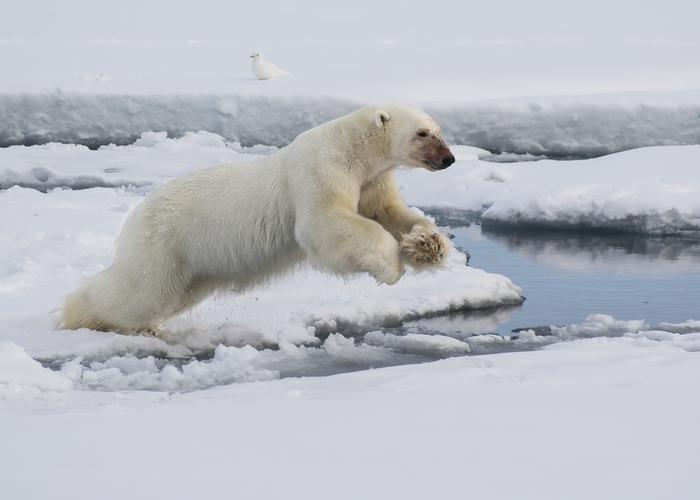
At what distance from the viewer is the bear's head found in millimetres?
4461

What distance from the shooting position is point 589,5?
2789cm

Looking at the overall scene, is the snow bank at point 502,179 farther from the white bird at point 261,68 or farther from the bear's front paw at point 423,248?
the bear's front paw at point 423,248

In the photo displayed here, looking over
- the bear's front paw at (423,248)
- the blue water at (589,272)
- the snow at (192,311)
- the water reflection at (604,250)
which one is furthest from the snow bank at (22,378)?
the water reflection at (604,250)

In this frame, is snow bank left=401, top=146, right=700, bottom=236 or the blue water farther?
snow bank left=401, top=146, right=700, bottom=236

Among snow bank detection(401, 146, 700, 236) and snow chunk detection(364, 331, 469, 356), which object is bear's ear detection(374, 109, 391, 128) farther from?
snow bank detection(401, 146, 700, 236)

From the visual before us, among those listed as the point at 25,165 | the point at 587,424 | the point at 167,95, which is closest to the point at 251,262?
the point at 587,424

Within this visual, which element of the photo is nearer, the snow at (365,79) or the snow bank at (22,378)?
the snow bank at (22,378)

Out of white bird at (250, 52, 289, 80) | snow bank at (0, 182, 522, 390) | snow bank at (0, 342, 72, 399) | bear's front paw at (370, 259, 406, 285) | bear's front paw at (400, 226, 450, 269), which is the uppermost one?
white bird at (250, 52, 289, 80)

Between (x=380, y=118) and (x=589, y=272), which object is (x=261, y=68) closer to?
(x=589, y=272)

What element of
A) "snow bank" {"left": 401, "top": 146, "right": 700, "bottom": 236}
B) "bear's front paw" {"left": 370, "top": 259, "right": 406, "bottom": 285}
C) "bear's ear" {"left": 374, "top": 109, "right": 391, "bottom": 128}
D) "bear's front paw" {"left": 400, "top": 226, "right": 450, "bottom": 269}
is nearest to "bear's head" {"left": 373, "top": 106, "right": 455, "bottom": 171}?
"bear's ear" {"left": 374, "top": 109, "right": 391, "bottom": 128}

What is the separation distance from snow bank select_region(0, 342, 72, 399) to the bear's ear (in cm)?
177

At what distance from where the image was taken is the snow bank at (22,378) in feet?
10.6

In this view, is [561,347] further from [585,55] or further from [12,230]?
[585,55]

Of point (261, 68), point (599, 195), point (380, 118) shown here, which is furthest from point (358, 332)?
point (261, 68)
